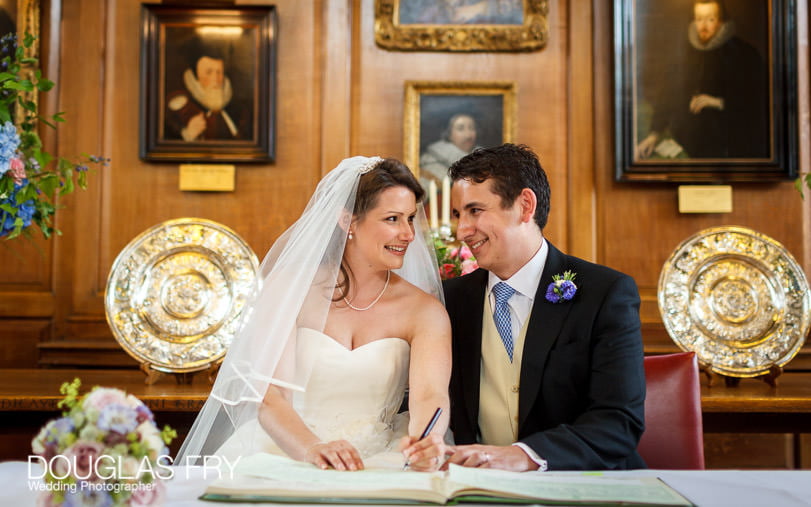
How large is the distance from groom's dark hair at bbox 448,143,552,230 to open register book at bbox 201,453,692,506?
1.37m

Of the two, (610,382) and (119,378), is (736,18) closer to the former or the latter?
(610,382)

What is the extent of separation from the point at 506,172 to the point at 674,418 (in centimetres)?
120

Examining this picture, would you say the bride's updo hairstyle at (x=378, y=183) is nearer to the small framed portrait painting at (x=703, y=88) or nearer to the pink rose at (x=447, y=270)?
the pink rose at (x=447, y=270)

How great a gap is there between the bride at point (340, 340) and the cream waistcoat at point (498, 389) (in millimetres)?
176

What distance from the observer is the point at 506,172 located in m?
2.87

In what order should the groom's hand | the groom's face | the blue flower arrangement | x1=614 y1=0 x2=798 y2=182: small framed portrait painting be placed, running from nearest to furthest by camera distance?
the groom's hand, the groom's face, the blue flower arrangement, x1=614 y1=0 x2=798 y2=182: small framed portrait painting

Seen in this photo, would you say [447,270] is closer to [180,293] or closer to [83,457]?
[180,293]

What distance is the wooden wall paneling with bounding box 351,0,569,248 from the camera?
4.71 metres

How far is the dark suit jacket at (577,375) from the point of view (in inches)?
94.7

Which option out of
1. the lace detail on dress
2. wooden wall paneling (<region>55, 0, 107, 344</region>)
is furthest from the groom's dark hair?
wooden wall paneling (<region>55, 0, 107, 344</region>)

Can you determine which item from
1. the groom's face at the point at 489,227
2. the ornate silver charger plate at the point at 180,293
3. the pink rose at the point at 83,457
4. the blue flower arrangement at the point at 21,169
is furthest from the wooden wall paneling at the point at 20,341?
the pink rose at the point at 83,457

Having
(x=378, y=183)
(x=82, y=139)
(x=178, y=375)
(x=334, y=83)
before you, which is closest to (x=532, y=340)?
(x=378, y=183)

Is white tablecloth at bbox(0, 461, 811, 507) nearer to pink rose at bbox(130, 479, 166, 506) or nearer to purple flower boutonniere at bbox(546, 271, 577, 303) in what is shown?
pink rose at bbox(130, 479, 166, 506)

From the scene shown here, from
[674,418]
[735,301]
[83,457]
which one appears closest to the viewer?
[83,457]
